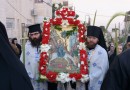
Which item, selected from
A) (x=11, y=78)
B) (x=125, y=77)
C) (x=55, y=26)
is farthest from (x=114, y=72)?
(x=55, y=26)

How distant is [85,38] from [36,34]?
101 cm

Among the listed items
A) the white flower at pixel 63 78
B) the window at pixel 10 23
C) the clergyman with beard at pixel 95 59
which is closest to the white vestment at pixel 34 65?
the white flower at pixel 63 78

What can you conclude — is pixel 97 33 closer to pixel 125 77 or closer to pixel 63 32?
pixel 63 32

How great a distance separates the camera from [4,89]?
2.25 meters

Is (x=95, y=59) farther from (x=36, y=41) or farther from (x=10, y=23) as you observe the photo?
(x=10, y=23)

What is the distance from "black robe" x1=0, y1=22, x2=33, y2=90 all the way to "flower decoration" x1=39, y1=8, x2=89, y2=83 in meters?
4.01

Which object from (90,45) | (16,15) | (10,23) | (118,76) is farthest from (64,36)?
(16,15)

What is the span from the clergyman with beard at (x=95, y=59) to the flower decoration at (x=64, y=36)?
0.10 m

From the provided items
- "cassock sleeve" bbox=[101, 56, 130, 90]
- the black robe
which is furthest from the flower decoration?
the black robe

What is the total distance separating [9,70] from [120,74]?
104 cm

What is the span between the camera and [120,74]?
2.88m

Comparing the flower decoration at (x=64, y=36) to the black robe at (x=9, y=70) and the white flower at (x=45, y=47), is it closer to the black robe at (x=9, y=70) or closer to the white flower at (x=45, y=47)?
Result: the white flower at (x=45, y=47)

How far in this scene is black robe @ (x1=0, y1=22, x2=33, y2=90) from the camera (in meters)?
2.23

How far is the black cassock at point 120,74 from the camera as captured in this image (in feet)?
9.37
